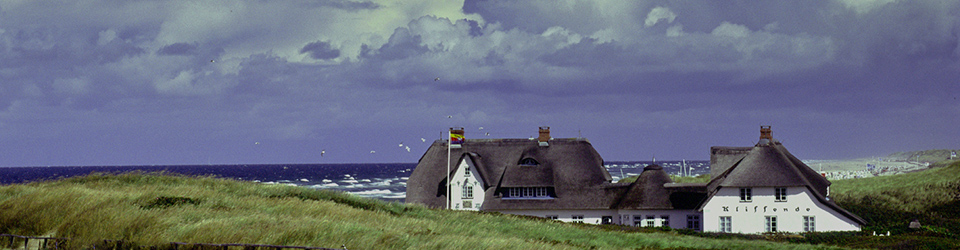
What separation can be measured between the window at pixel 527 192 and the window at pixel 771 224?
45.3 feet

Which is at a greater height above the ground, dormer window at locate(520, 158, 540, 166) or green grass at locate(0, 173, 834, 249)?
dormer window at locate(520, 158, 540, 166)

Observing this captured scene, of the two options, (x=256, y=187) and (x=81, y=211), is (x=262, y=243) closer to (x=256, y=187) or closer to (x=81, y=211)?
(x=81, y=211)

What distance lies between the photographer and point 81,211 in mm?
19828

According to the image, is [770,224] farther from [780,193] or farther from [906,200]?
[906,200]

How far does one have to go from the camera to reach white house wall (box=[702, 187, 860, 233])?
44.0 meters

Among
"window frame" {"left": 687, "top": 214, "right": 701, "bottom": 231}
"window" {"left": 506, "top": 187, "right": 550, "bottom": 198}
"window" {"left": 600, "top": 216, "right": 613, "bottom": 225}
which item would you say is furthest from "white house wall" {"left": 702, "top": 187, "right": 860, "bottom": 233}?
"window" {"left": 506, "top": 187, "right": 550, "bottom": 198}

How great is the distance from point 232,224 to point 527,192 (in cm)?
3221

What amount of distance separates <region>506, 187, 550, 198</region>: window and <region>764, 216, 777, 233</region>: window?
543 inches

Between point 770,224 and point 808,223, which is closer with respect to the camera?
point 808,223

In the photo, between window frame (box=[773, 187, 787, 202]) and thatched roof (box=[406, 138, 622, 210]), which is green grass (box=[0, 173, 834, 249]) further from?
thatched roof (box=[406, 138, 622, 210])

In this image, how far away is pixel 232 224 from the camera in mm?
18969

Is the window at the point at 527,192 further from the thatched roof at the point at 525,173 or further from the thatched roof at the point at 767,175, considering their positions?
the thatched roof at the point at 767,175

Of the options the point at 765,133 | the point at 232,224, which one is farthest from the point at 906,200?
the point at 232,224

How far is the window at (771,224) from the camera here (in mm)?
44406
